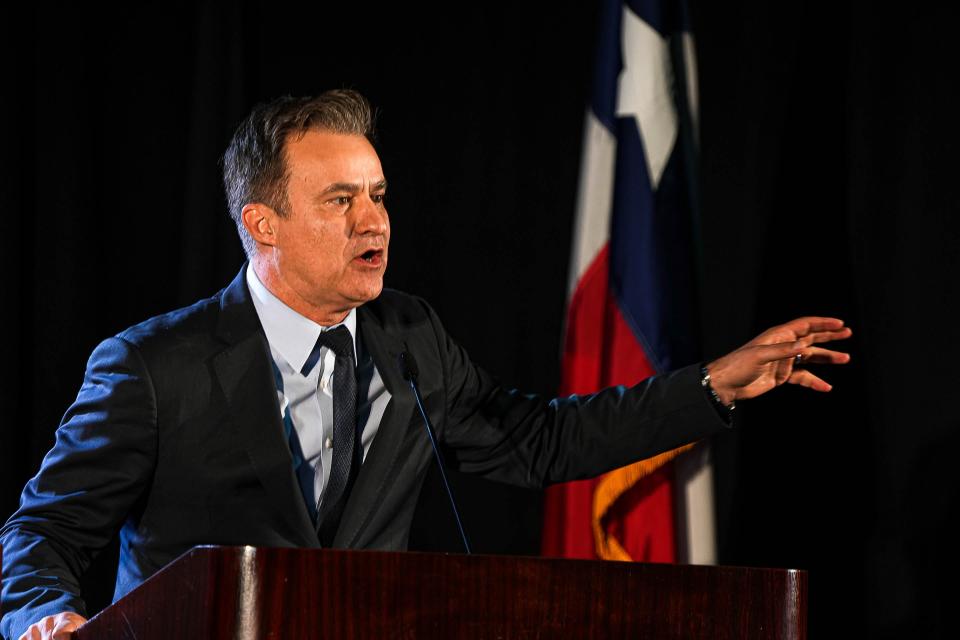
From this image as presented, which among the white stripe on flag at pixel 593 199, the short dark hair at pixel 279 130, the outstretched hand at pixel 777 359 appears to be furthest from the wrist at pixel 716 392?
the white stripe on flag at pixel 593 199

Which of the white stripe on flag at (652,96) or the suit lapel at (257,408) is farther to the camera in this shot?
the white stripe on flag at (652,96)

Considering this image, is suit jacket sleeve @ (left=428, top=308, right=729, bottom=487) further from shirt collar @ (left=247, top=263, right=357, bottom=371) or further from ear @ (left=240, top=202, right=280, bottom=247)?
ear @ (left=240, top=202, right=280, bottom=247)

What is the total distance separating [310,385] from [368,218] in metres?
0.32

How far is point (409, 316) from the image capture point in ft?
7.62

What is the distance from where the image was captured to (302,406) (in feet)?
6.86

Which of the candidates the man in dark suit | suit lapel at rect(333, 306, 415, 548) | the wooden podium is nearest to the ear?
the man in dark suit

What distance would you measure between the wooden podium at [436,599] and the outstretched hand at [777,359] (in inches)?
22.4

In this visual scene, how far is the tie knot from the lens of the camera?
2154 millimetres

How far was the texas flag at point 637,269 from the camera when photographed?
2828mm

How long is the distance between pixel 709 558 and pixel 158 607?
72.2 inches

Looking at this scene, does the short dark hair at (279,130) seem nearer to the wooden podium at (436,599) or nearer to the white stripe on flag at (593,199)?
the white stripe on flag at (593,199)

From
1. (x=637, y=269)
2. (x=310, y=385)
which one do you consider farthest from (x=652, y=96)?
(x=310, y=385)

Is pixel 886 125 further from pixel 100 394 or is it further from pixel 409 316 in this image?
pixel 100 394

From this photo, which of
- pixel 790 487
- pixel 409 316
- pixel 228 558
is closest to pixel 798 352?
pixel 409 316
